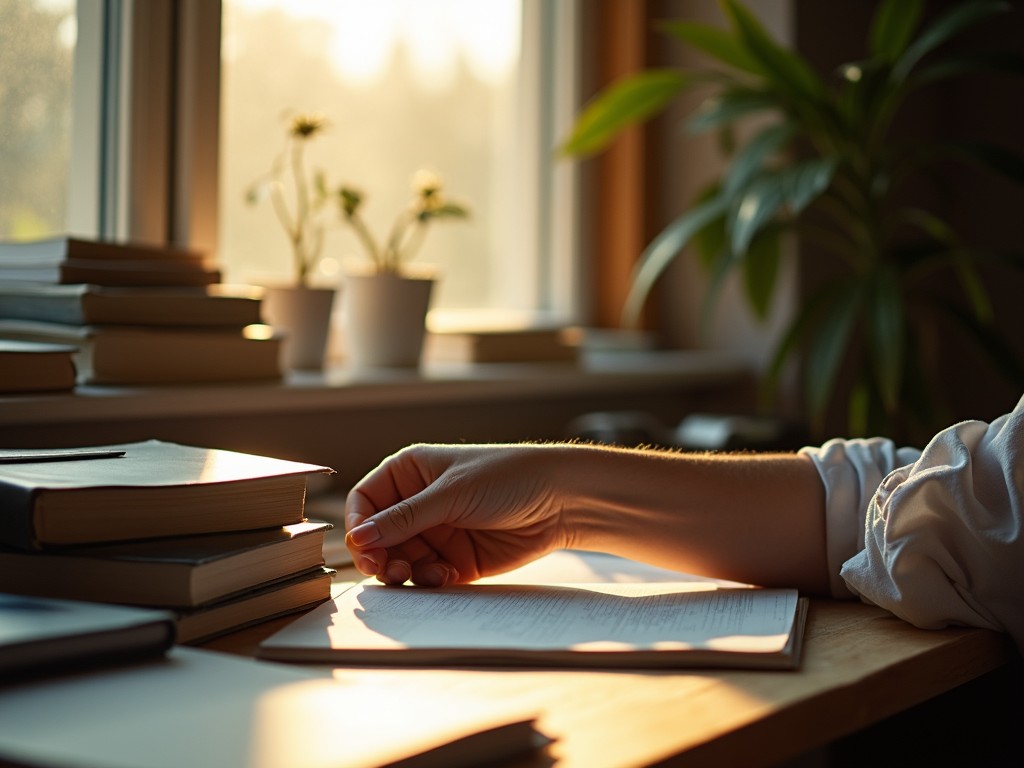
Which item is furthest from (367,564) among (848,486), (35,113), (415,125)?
(415,125)

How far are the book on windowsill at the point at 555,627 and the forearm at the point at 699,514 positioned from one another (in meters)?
0.03

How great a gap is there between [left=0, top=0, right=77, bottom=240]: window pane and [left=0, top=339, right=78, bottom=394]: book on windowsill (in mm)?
407

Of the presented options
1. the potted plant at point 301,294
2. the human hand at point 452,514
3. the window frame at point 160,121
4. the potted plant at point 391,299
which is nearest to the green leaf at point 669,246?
the potted plant at point 391,299

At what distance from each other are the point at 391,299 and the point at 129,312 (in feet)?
1.62

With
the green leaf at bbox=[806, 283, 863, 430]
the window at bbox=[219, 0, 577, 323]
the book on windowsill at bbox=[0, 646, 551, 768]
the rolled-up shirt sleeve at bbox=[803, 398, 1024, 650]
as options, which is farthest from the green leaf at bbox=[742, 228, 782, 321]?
the book on windowsill at bbox=[0, 646, 551, 768]

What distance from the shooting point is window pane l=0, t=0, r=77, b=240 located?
58.5 inches

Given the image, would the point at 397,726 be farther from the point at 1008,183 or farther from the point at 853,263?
the point at 1008,183

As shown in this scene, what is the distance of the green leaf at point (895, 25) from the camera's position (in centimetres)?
186

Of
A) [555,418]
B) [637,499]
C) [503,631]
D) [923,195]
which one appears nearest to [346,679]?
[503,631]

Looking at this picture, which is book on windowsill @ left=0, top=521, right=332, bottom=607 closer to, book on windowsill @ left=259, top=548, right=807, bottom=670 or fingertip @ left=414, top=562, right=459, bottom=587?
book on windowsill @ left=259, top=548, right=807, bottom=670

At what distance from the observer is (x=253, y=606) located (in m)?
0.77

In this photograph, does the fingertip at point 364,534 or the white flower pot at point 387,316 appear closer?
the fingertip at point 364,534

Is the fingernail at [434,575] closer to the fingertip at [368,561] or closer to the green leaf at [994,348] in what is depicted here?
the fingertip at [368,561]

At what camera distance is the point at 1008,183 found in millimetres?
2592
